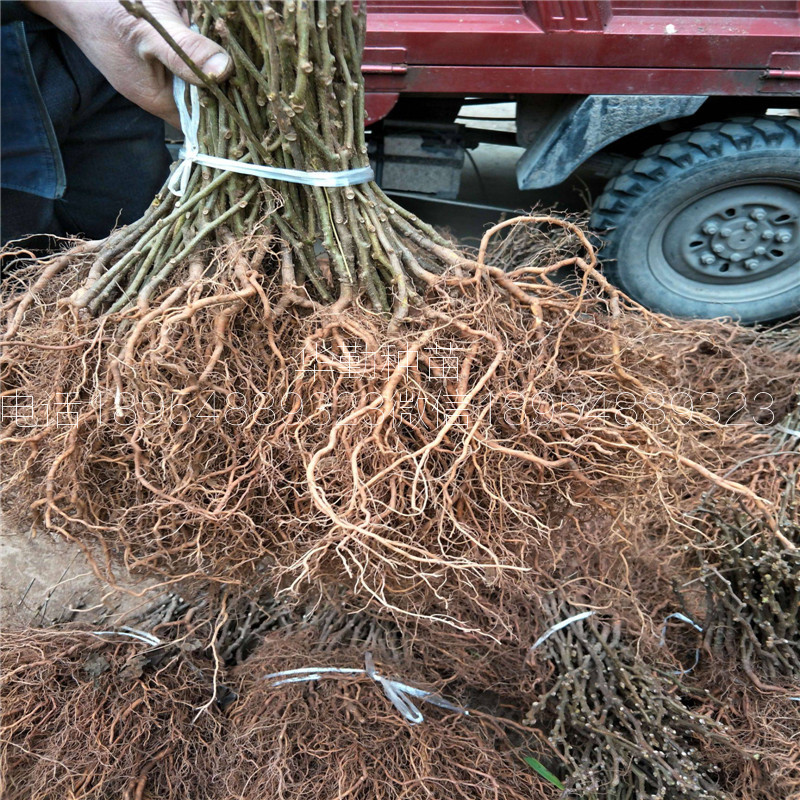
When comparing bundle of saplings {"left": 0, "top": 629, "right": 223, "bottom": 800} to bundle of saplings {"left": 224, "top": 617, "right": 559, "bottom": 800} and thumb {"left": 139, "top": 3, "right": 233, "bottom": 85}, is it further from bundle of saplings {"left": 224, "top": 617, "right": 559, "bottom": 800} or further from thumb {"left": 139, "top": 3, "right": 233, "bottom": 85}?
thumb {"left": 139, "top": 3, "right": 233, "bottom": 85}

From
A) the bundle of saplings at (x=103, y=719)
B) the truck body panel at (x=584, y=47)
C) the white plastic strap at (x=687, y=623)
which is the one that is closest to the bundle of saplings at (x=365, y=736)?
the bundle of saplings at (x=103, y=719)

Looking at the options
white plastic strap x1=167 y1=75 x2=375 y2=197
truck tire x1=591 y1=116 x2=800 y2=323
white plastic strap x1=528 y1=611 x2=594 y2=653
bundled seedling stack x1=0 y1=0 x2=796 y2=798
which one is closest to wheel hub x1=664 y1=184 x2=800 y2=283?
truck tire x1=591 y1=116 x2=800 y2=323

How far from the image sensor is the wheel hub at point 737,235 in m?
2.43

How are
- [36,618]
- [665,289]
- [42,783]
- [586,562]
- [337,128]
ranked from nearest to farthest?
1. [337,128]
2. [42,783]
3. [586,562]
4. [36,618]
5. [665,289]

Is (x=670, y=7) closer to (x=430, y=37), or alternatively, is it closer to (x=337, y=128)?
(x=430, y=37)

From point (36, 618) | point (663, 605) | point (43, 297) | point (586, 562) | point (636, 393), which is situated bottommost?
point (36, 618)

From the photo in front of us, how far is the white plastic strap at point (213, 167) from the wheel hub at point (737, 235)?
1.84m

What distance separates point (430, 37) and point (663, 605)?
6.18ft

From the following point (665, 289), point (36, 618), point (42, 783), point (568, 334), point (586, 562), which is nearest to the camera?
point (568, 334)

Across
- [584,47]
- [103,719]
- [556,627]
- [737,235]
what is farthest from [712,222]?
[103,719]

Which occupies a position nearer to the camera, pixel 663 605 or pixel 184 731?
pixel 184 731

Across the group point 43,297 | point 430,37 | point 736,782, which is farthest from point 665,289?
point 43,297

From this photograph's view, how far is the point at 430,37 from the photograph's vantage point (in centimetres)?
214

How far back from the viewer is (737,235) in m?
2.51
